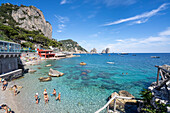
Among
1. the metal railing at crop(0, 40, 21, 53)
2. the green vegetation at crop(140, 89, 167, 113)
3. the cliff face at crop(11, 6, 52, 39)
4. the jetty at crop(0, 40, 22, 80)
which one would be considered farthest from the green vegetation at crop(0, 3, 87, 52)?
the green vegetation at crop(140, 89, 167, 113)

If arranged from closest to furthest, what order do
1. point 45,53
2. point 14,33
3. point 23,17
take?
1. point 14,33
2. point 45,53
3. point 23,17

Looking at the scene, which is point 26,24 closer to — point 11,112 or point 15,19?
point 15,19

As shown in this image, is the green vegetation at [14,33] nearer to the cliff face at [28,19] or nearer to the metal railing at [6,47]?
the cliff face at [28,19]

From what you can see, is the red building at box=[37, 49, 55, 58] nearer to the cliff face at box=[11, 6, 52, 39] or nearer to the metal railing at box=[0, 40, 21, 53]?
the metal railing at box=[0, 40, 21, 53]

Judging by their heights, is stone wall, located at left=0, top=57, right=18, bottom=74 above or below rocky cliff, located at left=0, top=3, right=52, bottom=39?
below

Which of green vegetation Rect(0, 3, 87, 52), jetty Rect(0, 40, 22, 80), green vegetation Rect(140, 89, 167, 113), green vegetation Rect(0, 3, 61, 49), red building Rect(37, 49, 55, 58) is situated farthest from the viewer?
red building Rect(37, 49, 55, 58)

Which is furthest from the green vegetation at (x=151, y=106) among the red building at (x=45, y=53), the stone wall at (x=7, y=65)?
the red building at (x=45, y=53)

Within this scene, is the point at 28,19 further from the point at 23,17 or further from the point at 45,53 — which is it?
the point at 45,53

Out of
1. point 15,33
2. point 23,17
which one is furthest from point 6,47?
point 23,17

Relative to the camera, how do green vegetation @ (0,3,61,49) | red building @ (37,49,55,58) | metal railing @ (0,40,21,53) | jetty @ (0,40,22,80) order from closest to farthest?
metal railing @ (0,40,21,53) → jetty @ (0,40,22,80) → green vegetation @ (0,3,61,49) → red building @ (37,49,55,58)

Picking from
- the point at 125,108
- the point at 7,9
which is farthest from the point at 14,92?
the point at 7,9

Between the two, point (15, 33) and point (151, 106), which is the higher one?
point (15, 33)

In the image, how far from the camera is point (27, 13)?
107750 mm

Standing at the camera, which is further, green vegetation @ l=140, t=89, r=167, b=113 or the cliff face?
the cliff face
